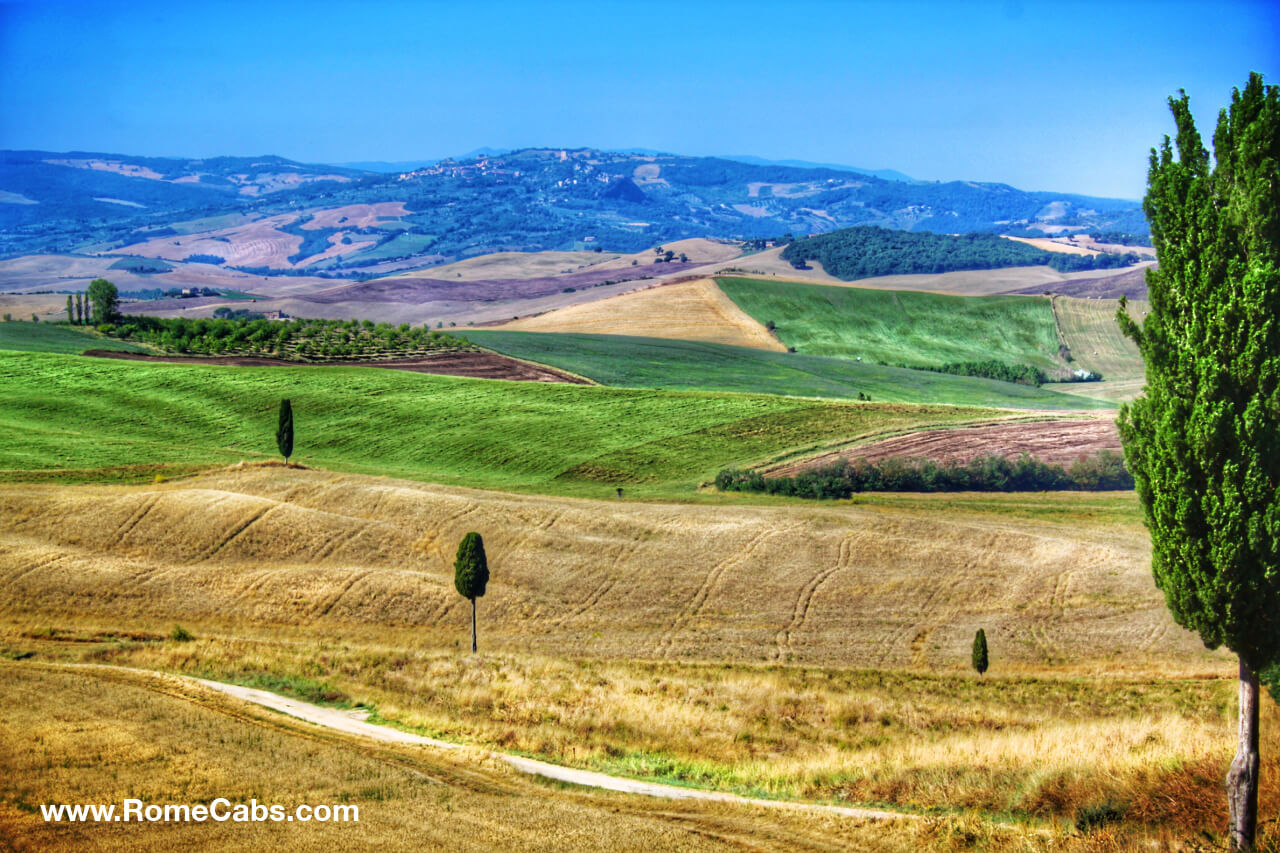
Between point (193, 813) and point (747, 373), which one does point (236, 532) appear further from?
point (747, 373)

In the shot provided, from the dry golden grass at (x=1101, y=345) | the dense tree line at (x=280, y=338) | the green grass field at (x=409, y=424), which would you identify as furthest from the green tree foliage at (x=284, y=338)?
the dry golden grass at (x=1101, y=345)

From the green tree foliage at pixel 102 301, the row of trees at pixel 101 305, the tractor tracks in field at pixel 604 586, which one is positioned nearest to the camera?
the tractor tracks in field at pixel 604 586

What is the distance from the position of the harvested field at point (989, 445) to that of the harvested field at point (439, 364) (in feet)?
106

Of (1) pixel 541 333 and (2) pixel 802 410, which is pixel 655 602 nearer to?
(2) pixel 802 410

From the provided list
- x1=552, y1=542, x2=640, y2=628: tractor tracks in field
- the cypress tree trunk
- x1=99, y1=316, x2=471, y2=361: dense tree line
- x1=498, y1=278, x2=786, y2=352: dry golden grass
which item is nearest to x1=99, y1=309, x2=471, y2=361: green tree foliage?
x1=99, y1=316, x2=471, y2=361: dense tree line

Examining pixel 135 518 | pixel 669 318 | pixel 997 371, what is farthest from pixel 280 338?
pixel 997 371

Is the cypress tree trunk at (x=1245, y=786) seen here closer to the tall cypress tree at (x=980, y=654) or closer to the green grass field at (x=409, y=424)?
the tall cypress tree at (x=980, y=654)

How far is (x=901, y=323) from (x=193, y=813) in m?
148

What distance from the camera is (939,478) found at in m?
63.2

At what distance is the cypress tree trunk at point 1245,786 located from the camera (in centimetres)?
1397

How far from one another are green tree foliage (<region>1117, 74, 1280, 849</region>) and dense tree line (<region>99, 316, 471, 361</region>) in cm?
9160

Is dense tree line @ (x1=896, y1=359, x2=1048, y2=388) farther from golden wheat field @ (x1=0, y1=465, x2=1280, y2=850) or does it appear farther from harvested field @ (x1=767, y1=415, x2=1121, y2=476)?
golden wheat field @ (x1=0, y1=465, x2=1280, y2=850)

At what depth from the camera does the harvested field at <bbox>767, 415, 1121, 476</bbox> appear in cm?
6538

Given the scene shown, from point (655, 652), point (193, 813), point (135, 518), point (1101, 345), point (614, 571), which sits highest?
point (1101, 345)
